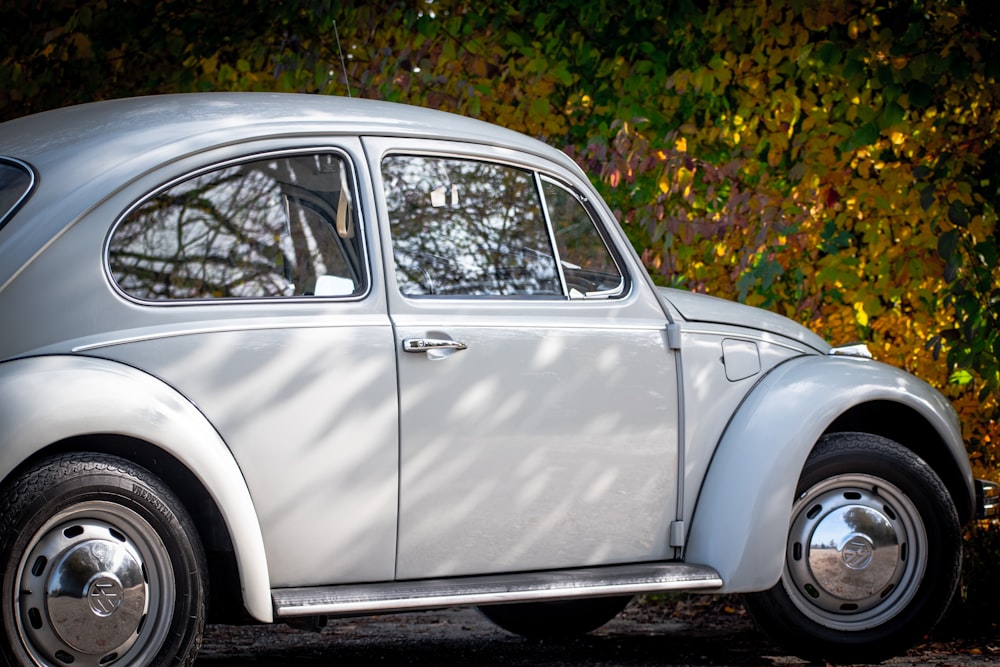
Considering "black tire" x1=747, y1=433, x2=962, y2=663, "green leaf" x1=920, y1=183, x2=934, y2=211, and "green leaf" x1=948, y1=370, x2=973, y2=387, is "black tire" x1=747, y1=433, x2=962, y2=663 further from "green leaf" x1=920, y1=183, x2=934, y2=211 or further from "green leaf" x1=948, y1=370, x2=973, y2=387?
"green leaf" x1=948, y1=370, x2=973, y2=387

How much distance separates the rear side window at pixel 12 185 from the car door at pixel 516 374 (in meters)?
1.09

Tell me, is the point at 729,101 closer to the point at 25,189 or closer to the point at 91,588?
the point at 25,189

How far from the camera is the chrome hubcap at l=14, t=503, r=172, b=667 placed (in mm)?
3557

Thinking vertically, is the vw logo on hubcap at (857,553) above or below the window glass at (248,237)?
below

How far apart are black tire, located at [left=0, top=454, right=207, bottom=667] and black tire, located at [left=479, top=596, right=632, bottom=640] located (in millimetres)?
2311

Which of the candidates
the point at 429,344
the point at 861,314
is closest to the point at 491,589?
the point at 429,344

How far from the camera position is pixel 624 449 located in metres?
4.68

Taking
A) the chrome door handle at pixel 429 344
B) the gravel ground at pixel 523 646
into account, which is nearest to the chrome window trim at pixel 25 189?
the chrome door handle at pixel 429 344

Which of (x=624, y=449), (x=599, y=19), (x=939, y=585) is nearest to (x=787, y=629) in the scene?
(x=939, y=585)

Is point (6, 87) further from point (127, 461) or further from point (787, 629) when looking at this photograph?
point (787, 629)

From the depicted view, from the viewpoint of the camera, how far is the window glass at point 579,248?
15.9 ft

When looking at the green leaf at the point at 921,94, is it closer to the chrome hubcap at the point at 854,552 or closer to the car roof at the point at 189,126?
the chrome hubcap at the point at 854,552

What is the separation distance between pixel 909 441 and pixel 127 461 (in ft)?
10.5

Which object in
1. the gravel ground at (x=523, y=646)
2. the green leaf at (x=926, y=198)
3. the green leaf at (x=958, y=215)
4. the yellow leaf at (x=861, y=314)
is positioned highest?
the green leaf at (x=926, y=198)
